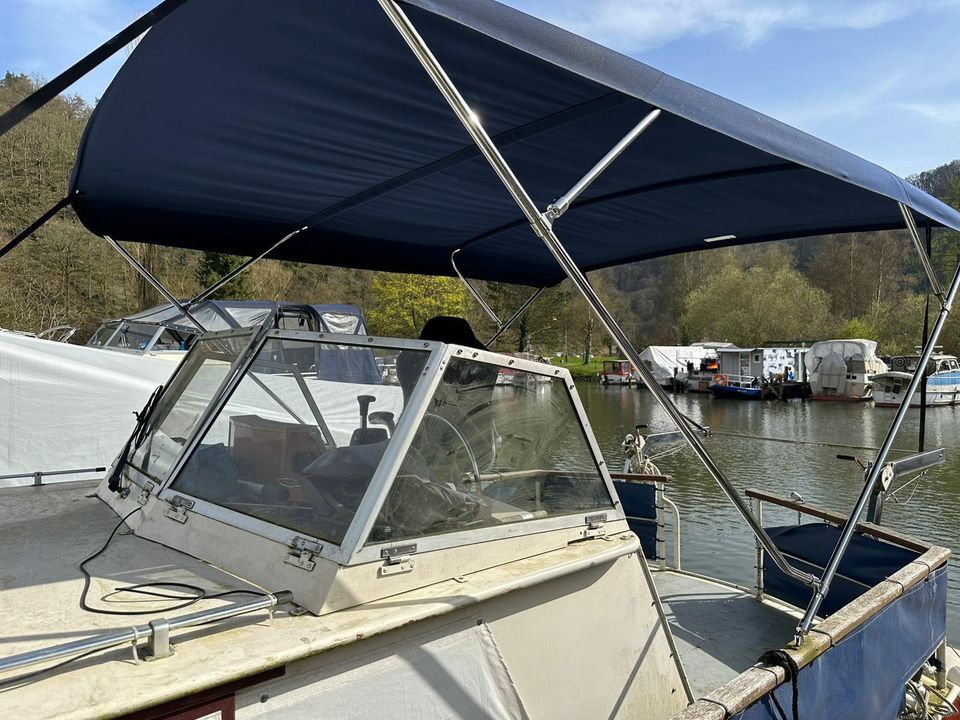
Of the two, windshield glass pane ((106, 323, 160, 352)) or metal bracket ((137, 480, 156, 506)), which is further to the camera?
windshield glass pane ((106, 323, 160, 352))

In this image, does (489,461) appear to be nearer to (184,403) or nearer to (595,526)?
(595,526)

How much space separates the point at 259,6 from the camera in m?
2.35

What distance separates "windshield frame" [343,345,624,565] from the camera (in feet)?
7.09

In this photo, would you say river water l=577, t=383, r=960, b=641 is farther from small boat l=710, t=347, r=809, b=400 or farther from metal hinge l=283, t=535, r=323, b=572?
small boat l=710, t=347, r=809, b=400

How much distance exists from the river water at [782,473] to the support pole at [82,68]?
498cm

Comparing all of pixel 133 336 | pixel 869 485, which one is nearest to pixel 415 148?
pixel 869 485

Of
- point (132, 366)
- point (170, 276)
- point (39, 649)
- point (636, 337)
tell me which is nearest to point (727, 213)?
point (39, 649)

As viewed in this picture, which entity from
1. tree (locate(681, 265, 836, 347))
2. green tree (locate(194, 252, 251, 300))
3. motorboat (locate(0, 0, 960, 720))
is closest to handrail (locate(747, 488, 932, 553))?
motorboat (locate(0, 0, 960, 720))

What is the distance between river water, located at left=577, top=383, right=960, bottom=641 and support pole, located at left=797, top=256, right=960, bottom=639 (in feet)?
4.32

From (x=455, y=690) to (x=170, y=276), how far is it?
28.7 meters

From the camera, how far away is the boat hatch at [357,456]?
91.0 inches

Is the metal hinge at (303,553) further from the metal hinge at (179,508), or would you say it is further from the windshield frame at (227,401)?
the metal hinge at (179,508)

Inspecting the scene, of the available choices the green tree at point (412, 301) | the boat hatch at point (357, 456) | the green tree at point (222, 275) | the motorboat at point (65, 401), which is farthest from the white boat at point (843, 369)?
the boat hatch at point (357, 456)

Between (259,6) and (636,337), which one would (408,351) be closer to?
(259,6)
